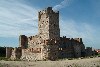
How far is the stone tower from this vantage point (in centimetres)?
5805

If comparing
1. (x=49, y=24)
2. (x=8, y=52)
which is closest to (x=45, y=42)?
(x=49, y=24)

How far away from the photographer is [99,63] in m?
38.6

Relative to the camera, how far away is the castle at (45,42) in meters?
51.1

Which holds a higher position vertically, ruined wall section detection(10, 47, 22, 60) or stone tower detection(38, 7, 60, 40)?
stone tower detection(38, 7, 60, 40)

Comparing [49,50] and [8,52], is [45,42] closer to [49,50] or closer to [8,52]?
[49,50]

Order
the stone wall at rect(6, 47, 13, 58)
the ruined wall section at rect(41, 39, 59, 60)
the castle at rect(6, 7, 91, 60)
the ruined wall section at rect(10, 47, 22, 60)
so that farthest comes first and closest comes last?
the stone wall at rect(6, 47, 13, 58), the ruined wall section at rect(10, 47, 22, 60), the castle at rect(6, 7, 91, 60), the ruined wall section at rect(41, 39, 59, 60)

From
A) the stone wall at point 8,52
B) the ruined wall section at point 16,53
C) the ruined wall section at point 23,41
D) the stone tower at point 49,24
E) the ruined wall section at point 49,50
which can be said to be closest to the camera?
the ruined wall section at point 49,50

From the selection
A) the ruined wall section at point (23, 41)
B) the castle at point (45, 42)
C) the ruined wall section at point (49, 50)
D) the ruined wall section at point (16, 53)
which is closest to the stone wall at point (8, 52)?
the castle at point (45, 42)

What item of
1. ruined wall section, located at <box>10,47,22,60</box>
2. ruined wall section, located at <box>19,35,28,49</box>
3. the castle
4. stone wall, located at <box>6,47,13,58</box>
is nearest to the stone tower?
the castle

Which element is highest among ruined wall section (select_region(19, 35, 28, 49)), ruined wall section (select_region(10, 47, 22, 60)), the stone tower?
the stone tower

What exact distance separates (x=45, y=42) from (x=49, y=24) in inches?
392

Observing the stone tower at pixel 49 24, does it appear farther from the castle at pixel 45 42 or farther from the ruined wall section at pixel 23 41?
the ruined wall section at pixel 23 41

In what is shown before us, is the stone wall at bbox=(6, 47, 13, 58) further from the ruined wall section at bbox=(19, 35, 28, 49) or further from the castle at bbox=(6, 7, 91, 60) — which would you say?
the ruined wall section at bbox=(19, 35, 28, 49)

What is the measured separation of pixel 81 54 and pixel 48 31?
29.6 feet
